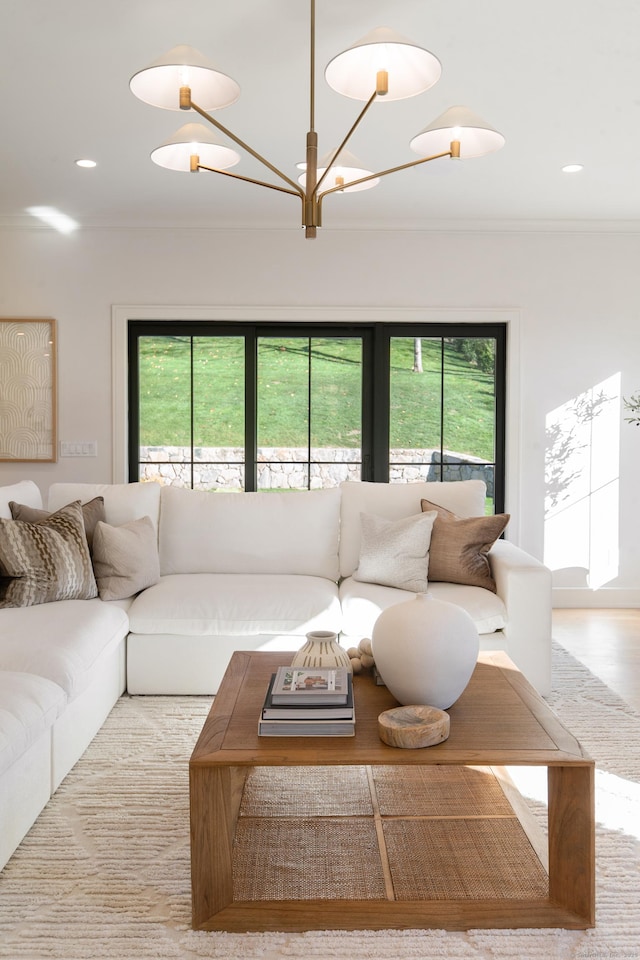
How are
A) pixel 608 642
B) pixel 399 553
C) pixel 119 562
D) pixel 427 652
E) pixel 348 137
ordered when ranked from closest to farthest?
pixel 427 652, pixel 348 137, pixel 119 562, pixel 399 553, pixel 608 642

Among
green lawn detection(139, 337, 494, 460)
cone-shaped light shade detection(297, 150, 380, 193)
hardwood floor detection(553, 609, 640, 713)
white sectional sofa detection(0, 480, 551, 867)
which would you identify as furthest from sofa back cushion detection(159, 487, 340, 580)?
cone-shaped light shade detection(297, 150, 380, 193)

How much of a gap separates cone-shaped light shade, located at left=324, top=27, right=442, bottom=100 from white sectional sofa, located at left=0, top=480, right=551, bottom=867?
6.39 feet

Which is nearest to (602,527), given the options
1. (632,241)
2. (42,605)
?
(632,241)

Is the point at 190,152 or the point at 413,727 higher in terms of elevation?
the point at 190,152

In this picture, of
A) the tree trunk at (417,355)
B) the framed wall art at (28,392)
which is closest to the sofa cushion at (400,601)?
the tree trunk at (417,355)

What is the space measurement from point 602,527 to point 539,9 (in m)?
3.61

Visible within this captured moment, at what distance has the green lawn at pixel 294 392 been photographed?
18.3ft

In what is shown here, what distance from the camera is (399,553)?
12.1ft

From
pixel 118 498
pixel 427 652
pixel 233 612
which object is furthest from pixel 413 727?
pixel 118 498

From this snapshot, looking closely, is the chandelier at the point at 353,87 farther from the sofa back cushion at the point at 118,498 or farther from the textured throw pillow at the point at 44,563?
the sofa back cushion at the point at 118,498

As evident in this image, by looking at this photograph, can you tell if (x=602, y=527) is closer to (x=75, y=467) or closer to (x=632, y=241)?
(x=632, y=241)

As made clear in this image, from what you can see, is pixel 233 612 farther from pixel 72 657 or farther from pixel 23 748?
pixel 23 748

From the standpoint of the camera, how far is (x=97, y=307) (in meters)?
5.40

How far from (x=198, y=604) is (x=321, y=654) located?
118 centimetres
